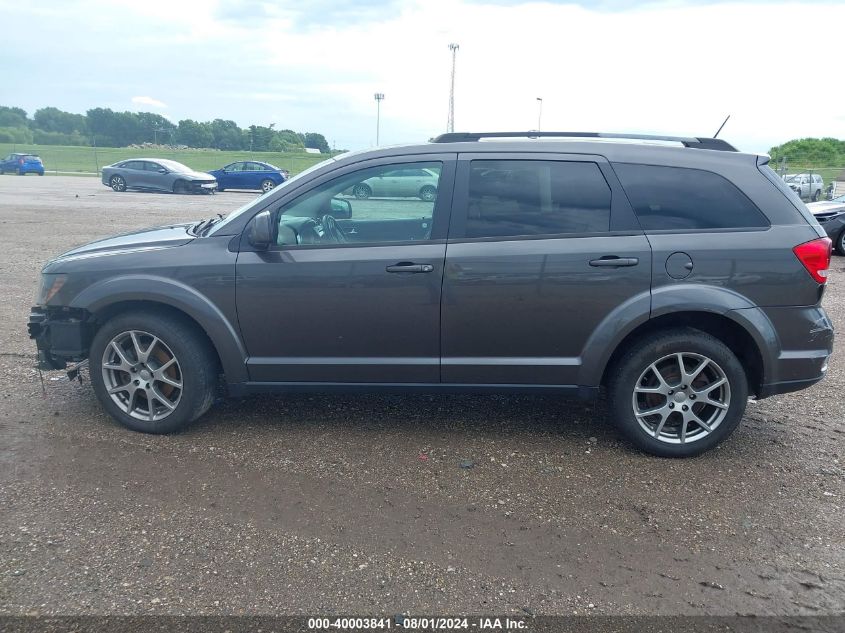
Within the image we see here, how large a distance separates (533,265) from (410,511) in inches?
63.8

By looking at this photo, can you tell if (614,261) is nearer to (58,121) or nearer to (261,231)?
(261,231)

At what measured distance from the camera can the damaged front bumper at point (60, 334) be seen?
15.3 feet

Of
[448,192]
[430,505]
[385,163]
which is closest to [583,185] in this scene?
[448,192]

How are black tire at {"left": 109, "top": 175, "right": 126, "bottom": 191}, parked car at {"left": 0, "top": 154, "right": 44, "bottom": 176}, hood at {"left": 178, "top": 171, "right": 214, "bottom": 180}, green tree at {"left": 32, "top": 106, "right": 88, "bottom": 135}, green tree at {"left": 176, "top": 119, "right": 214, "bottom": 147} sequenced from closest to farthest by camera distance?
hood at {"left": 178, "top": 171, "right": 214, "bottom": 180}, black tire at {"left": 109, "top": 175, "right": 126, "bottom": 191}, parked car at {"left": 0, "top": 154, "right": 44, "bottom": 176}, green tree at {"left": 176, "top": 119, "right": 214, "bottom": 147}, green tree at {"left": 32, "top": 106, "right": 88, "bottom": 135}

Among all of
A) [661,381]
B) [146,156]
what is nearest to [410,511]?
[661,381]

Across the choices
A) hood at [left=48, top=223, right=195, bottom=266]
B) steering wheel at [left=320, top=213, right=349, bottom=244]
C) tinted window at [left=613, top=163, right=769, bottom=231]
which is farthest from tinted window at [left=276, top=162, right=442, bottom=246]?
tinted window at [left=613, top=163, right=769, bottom=231]

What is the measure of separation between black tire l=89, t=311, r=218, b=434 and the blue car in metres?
28.7

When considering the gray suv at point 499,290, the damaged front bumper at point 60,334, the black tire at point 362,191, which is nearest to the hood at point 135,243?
the gray suv at point 499,290

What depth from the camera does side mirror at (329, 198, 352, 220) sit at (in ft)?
15.1

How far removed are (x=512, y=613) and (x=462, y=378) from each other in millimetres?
1765

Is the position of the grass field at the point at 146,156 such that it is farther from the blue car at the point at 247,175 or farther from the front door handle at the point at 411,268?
the front door handle at the point at 411,268

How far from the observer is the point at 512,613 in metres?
2.97

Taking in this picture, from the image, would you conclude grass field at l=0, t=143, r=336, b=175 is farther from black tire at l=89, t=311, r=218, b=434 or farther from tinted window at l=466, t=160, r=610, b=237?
tinted window at l=466, t=160, r=610, b=237

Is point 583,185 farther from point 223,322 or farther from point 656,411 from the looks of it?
point 223,322
